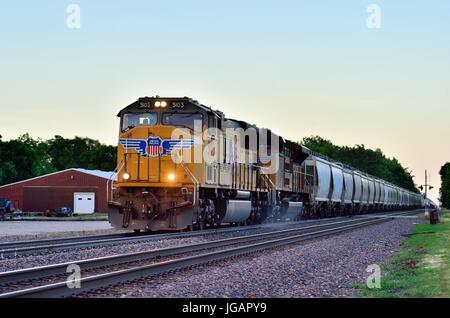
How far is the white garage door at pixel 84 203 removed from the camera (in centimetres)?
6312

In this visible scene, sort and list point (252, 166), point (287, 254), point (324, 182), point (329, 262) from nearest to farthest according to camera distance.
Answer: point (329, 262), point (287, 254), point (252, 166), point (324, 182)

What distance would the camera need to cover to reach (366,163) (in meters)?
147

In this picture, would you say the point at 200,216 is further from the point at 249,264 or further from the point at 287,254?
the point at 249,264

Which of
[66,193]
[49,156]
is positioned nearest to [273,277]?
→ [66,193]

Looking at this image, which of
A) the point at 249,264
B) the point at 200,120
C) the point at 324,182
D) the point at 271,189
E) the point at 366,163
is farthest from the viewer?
Answer: the point at 366,163

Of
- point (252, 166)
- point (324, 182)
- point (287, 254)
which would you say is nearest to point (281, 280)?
point (287, 254)

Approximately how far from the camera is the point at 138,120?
72.0ft

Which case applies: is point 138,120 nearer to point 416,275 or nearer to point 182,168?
point 182,168

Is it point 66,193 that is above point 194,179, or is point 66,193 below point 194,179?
below

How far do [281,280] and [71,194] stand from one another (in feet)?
→ 180

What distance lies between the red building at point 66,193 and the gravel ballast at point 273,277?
47696 mm

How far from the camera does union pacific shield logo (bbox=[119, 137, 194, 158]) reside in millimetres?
21344

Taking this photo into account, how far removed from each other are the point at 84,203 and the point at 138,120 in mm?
42969

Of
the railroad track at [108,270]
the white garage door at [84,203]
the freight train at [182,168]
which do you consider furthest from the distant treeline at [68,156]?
the railroad track at [108,270]
